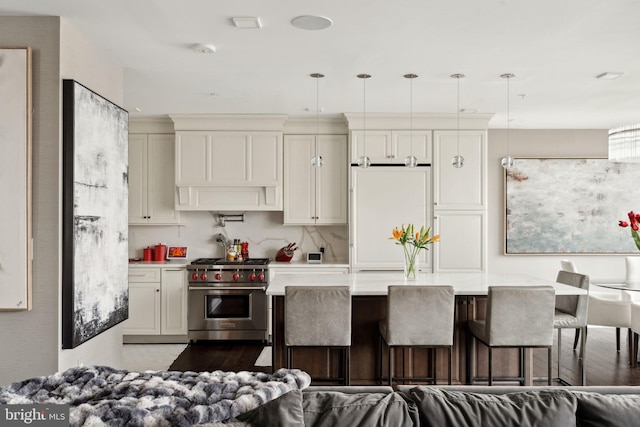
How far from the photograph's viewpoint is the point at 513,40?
132 inches

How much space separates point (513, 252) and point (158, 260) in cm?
447

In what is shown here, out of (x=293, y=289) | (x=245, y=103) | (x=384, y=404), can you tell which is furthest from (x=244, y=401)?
(x=245, y=103)

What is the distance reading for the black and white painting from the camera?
120 inches

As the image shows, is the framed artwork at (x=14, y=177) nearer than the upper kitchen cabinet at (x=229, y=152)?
Yes

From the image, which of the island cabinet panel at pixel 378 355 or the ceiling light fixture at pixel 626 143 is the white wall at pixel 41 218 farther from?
the ceiling light fixture at pixel 626 143

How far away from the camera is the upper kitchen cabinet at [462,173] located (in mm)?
5758

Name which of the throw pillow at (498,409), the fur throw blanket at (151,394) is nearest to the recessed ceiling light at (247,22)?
the fur throw blanket at (151,394)

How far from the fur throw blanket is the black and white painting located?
3.46 ft

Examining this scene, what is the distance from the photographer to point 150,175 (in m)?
6.06

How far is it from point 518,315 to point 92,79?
332 cm

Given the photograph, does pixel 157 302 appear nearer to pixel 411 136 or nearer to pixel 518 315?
pixel 411 136

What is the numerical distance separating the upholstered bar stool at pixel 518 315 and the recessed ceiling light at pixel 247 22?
230 centimetres

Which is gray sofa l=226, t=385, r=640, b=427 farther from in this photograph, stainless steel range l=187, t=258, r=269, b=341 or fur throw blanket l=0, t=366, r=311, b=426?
stainless steel range l=187, t=258, r=269, b=341

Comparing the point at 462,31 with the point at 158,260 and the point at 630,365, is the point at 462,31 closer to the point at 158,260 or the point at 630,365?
the point at 630,365
